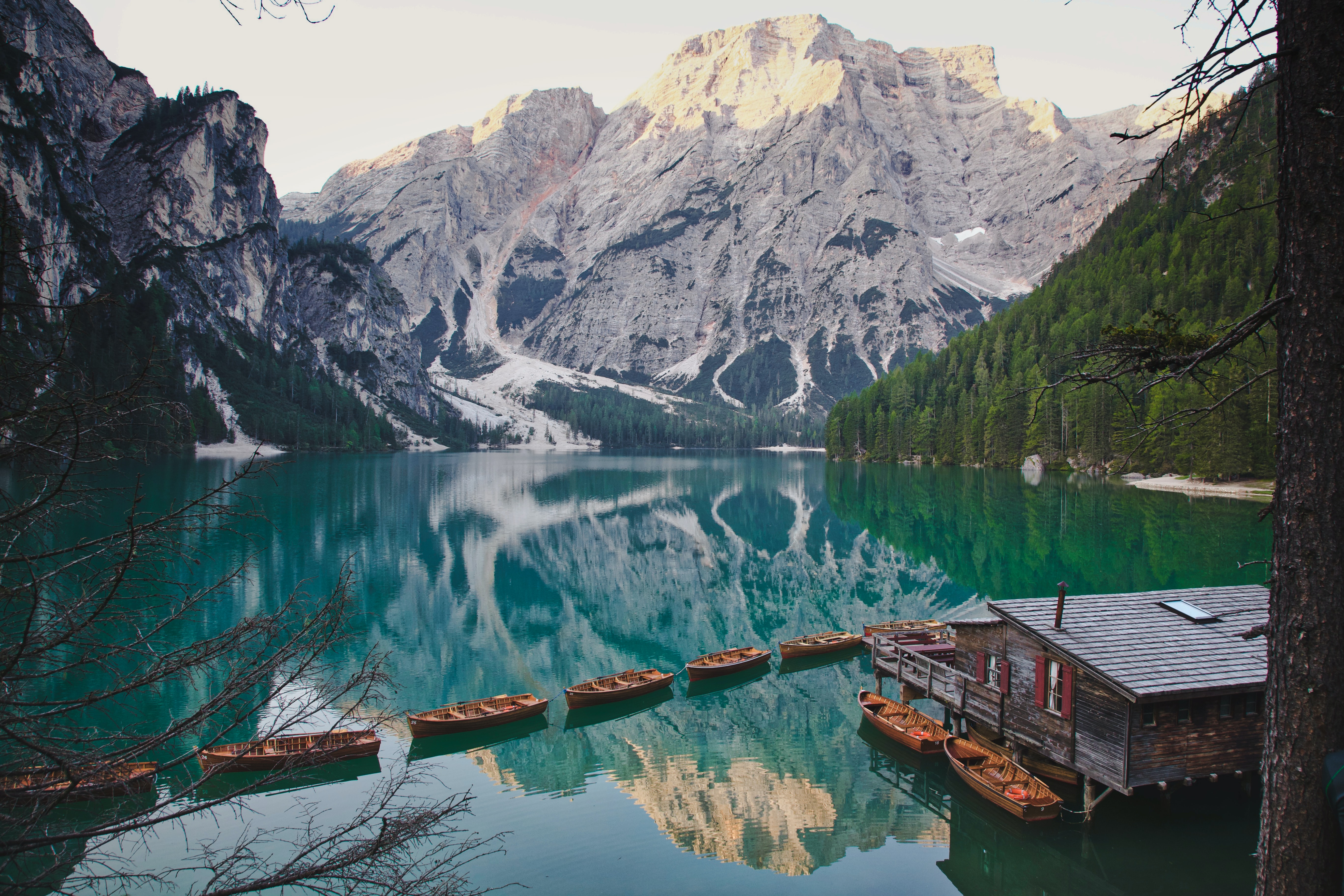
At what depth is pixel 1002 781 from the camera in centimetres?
1733

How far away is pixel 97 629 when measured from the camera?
6.85 meters

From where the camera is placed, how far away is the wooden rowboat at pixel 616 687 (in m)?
25.2

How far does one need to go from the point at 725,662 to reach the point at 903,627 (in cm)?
852

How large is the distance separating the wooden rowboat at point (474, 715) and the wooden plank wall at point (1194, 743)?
16.9m

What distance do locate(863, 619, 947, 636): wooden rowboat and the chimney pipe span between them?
41.4ft

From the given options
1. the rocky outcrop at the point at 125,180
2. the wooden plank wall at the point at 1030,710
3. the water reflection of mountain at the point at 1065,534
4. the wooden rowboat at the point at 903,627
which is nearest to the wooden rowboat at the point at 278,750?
the wooden plank wall at the point at 1030,710

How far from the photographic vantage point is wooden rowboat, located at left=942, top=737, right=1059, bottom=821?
642 inches

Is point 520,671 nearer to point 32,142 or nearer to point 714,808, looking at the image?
point 714,808

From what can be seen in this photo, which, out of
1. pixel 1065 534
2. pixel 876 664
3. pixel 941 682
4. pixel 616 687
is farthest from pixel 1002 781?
pixel 1065 534

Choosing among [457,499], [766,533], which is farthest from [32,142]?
[766,533]

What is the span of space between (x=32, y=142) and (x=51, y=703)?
19839cm

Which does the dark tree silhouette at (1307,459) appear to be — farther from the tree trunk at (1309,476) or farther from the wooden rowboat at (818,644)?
the wooden rowboat at (818,644)

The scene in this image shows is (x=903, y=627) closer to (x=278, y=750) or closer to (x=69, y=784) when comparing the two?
(x=278, y=750)

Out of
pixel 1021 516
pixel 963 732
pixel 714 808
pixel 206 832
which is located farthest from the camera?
pixel 1021 516
